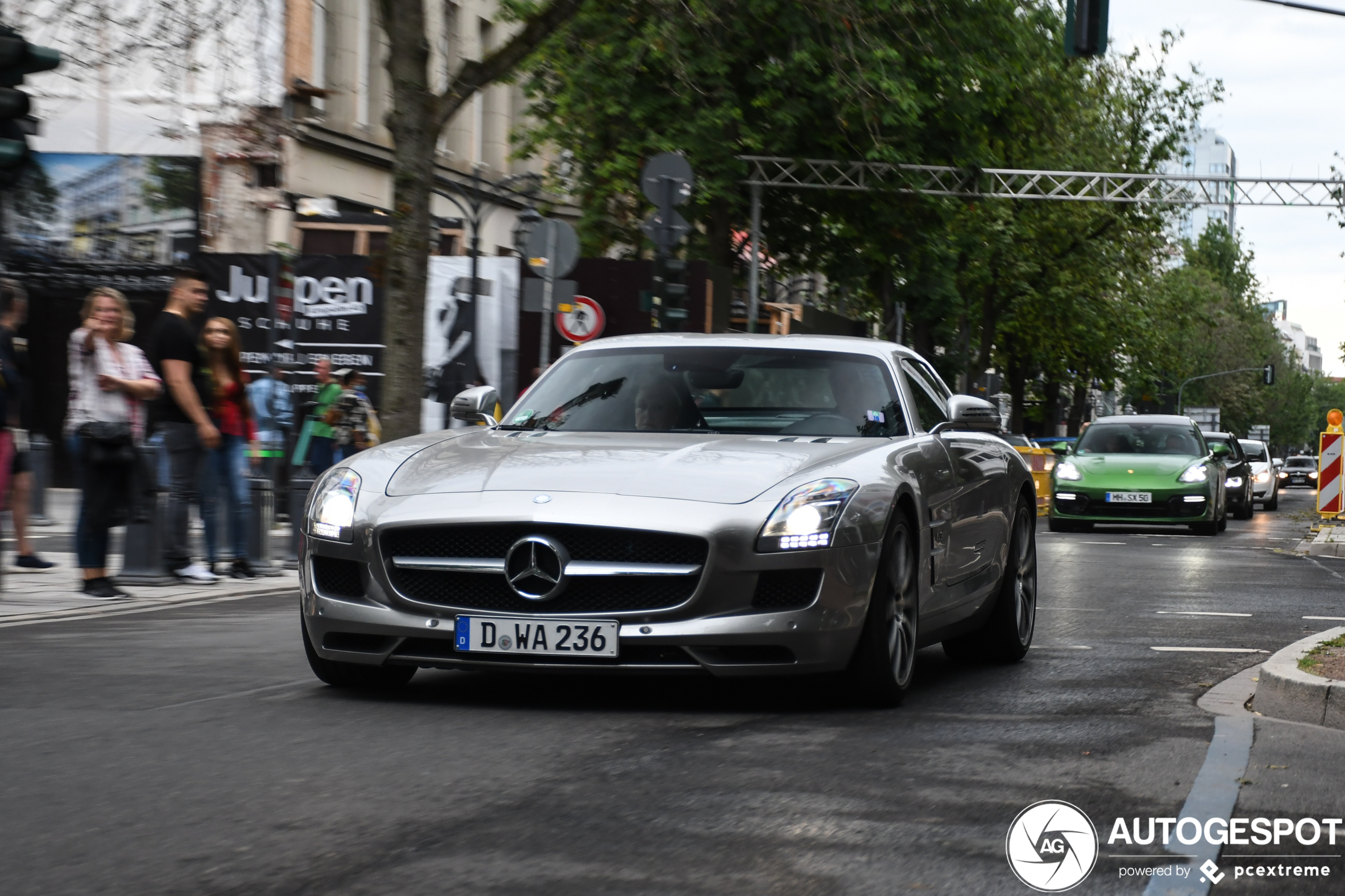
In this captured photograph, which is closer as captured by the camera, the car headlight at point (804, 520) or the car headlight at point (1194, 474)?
the car headlight at point (804, 520)

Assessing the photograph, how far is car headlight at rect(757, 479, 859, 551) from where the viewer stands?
21.2 ft

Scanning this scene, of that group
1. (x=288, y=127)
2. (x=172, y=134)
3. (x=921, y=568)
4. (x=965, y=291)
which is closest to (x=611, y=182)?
(x=288, y=127)

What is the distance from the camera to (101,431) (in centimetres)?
1131

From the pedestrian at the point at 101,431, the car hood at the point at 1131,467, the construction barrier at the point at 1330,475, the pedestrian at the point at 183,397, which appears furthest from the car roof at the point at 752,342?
the construction barrier at the point at 1330,475

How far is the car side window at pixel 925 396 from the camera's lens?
8.27m

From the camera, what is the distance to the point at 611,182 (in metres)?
28.9

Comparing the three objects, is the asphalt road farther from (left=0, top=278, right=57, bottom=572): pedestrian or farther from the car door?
(left=0, top=278, right=57, bottom=572): pedestrian

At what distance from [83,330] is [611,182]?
58.4 feet

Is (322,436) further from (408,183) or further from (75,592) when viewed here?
(75,592)

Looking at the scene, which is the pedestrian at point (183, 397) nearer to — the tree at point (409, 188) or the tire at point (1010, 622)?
the tree at point (409, 188)

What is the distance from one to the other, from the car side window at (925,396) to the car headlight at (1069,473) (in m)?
16.4

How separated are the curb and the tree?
374 inches

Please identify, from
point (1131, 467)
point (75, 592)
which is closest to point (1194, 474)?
point (1131, 467)

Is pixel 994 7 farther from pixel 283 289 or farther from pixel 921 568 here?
pixel 921 568
